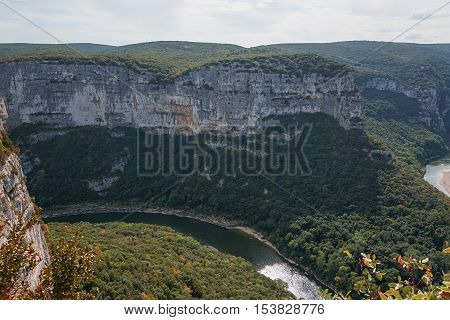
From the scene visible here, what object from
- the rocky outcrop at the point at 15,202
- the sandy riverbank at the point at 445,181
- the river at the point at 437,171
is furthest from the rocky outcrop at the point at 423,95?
the rocky outcrop at the point at 15,202

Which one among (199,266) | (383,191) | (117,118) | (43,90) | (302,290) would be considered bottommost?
(302,290)

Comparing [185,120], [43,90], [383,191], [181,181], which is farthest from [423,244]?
[43,90]

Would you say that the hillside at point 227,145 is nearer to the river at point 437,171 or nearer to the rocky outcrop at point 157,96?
the rocky outcrop at point 157,96

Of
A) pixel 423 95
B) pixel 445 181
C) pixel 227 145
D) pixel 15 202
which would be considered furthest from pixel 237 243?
pixel 423 95

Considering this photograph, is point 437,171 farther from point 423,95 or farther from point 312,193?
point 312,193

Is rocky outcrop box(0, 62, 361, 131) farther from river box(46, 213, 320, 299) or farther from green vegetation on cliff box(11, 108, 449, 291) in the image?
river box(46, 213, 320, 299)
